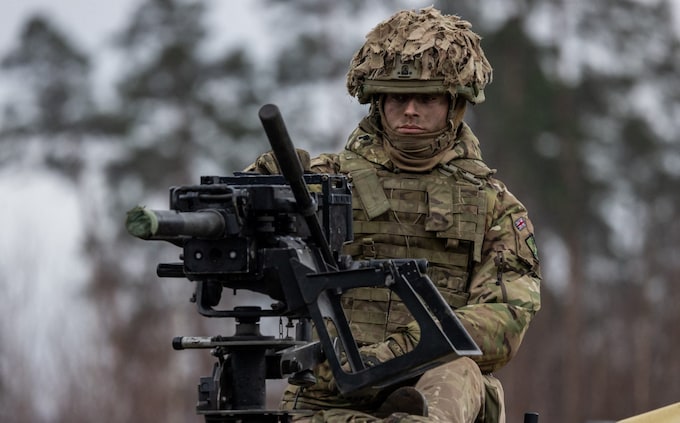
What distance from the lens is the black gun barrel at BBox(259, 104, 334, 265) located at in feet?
23.3

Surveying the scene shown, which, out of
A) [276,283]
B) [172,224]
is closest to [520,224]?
[276,283]

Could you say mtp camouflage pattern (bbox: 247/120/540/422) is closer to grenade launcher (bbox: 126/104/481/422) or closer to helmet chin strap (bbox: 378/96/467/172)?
helmet chin strap (bbox: 378/96/467/172)

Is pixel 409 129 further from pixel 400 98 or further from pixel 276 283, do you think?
pixel 276 283

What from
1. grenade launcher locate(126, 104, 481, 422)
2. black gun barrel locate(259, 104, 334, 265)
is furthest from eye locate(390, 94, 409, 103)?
black gun barrel locate(259, 104, 334, 265)

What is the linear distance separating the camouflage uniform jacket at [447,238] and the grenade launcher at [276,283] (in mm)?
1233

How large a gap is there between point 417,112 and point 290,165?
2194 millimetres

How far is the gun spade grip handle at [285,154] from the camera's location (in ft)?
23.3

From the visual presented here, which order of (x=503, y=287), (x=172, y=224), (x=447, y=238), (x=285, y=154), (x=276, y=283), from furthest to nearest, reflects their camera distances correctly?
1. (x=447, y=238)
2. (x=503, y=287)
3. (x=276, y=283)
4. (x=285, y=154)
5. (x=172, y=224)

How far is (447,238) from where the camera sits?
30.4ft

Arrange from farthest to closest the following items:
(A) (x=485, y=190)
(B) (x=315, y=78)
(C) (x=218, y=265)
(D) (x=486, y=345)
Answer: (B) (x=315, y=78), (A) (x=485, y=190), (D) (x=486, y=345), (C) (x=218, y=265)

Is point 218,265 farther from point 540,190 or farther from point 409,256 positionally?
point 540,190

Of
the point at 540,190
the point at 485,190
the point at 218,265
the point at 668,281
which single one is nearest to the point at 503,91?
the point at 540,190

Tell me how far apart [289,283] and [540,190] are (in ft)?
89.9

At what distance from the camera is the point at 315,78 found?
3353 cm
